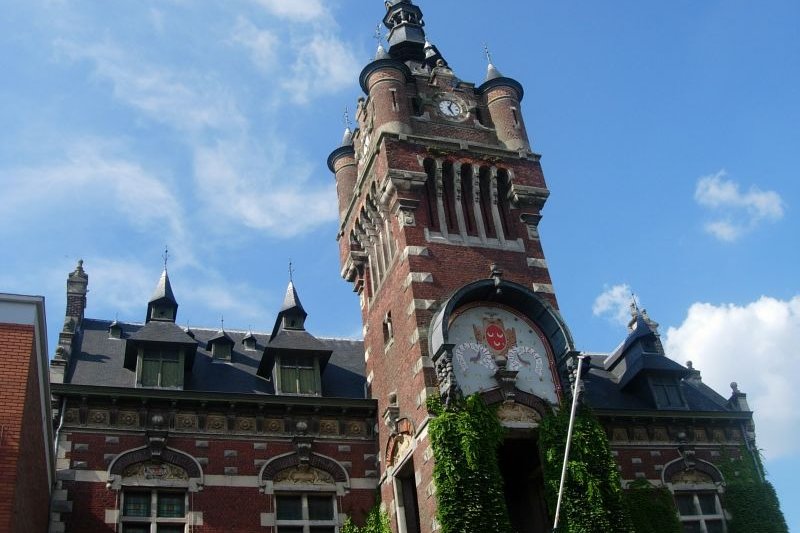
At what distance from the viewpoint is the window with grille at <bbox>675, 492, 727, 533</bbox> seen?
2720 centimetres

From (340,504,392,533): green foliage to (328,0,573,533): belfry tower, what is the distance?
0.32 m

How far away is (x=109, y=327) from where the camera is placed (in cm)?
2922

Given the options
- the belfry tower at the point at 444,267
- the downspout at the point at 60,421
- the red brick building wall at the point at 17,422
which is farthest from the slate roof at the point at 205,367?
the red brick building wall at the point at 17,422

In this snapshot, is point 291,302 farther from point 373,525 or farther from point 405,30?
point 405,30

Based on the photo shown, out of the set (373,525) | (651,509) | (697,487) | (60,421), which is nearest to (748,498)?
(697,487)

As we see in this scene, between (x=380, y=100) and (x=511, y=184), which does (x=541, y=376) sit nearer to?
(x=511, y=184)

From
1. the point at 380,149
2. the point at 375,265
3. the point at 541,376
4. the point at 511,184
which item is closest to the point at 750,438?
the point at 541,376

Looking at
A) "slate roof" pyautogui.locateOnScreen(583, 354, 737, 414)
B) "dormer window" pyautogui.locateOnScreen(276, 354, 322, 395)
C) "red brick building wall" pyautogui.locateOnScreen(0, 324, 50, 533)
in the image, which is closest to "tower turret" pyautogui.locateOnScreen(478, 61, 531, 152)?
"slate roof" pyautogui.locateOnScreen(583, 354, 737, 414)

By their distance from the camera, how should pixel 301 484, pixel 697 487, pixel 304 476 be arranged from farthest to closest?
pixel 697 487 < pixel 304 476 < pixel 301 484

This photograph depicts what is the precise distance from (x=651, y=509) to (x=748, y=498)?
3.71 m

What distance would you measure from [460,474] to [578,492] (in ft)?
10.9

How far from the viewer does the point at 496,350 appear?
24.3 metres

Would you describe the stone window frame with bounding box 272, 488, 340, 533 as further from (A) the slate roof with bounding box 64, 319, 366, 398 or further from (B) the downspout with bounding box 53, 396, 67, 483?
(B) the downspout with bounding box 53, 396, 67, 483

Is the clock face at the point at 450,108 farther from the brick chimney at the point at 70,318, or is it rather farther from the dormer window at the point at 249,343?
the brick chimney at the point at 70,318
